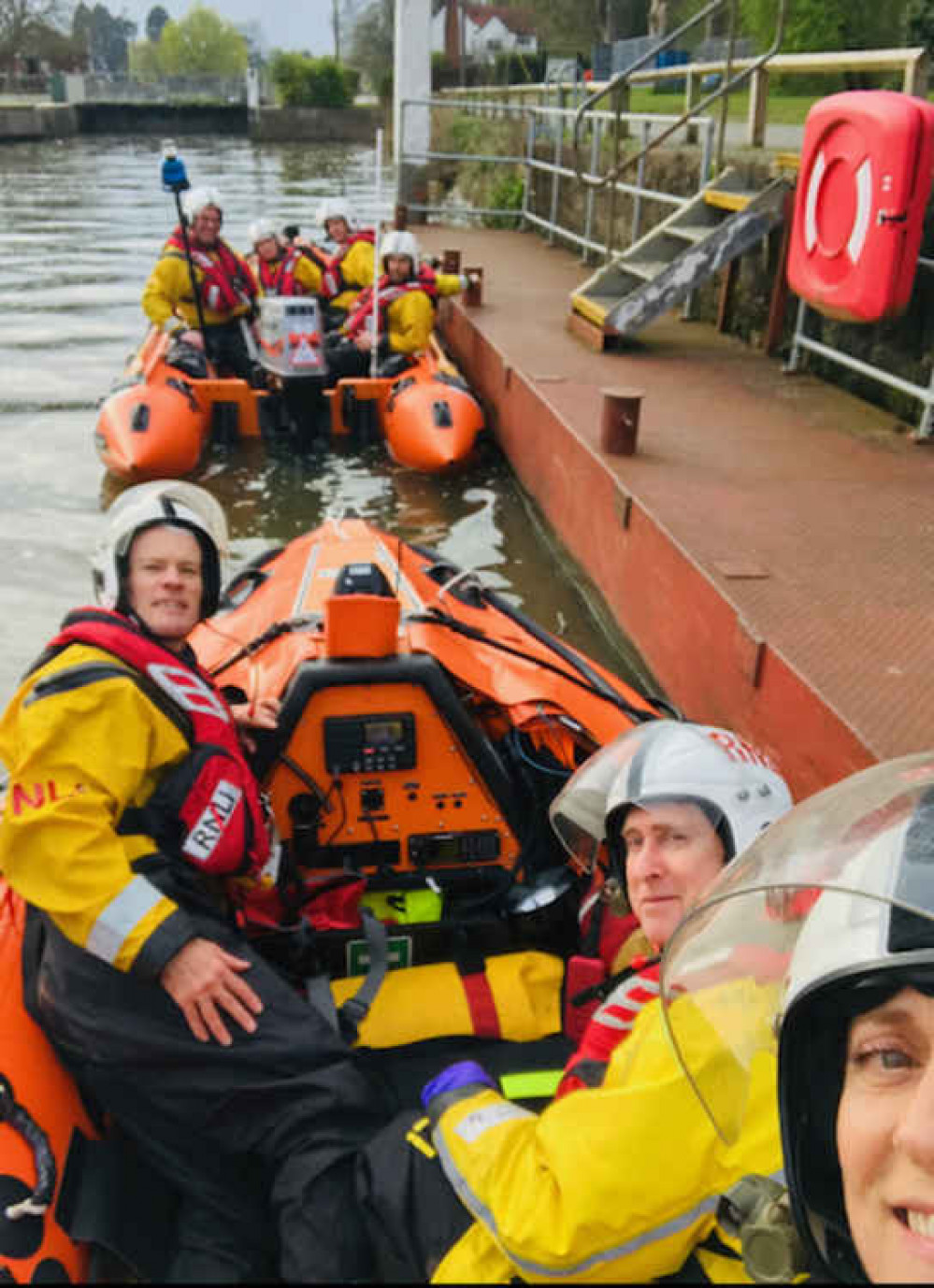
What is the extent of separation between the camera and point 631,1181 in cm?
146

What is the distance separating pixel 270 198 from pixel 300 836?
2776cm

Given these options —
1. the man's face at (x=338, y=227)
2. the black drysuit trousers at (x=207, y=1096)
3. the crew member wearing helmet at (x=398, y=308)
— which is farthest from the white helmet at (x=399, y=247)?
the black drysuit trousers at (x=207, y=1096)

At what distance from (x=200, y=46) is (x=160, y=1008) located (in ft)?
363

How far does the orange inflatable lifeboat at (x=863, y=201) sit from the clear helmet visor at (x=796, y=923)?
17.2ft

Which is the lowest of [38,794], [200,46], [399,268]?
[38,794]

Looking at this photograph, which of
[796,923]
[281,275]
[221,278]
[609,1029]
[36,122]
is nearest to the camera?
[796,923]

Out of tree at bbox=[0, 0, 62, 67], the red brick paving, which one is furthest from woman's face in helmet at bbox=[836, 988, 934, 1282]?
tree at bbox=[0, 0, 62, 67]

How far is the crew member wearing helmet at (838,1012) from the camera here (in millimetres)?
928

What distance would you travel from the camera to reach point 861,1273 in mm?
1079

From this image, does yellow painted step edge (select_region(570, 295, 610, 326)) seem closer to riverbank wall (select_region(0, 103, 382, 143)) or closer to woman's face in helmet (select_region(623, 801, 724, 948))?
woman's face in helmet (select_region(623, 801, 724, 948))

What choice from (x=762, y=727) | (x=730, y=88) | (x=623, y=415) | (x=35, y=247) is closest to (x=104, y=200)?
(x=35, y=247)

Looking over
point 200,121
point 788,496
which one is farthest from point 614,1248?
point 200,121

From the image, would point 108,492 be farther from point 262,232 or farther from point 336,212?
point 336,212

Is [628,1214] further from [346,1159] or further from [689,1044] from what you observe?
[346,1159]
